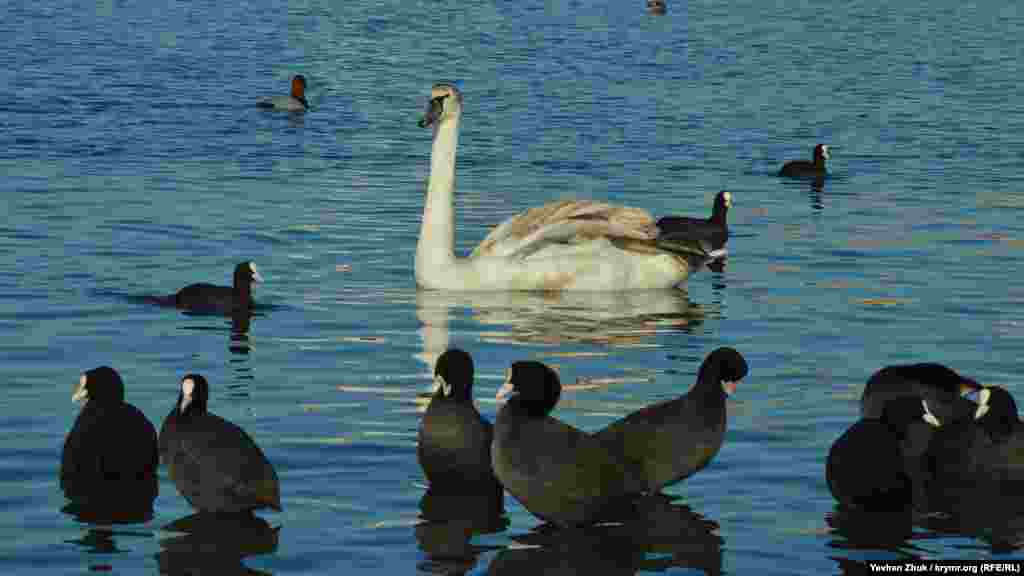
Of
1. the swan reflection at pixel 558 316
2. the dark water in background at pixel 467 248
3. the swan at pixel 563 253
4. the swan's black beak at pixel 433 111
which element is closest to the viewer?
the dark water in background at pixel 467 248

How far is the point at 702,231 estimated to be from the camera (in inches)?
1013

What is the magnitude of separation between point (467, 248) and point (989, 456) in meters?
13.0

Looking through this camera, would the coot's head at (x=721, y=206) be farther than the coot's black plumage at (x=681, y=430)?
Yes

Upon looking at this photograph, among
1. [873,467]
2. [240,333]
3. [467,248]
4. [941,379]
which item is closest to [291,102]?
[467,248]

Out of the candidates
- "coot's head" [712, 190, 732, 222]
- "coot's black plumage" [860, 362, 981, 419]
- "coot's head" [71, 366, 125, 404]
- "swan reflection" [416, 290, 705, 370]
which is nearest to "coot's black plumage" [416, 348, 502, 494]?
"coot's head" [71, 366, 125, 404]

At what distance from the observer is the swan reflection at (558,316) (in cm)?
2025

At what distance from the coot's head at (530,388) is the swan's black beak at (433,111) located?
11232 mm

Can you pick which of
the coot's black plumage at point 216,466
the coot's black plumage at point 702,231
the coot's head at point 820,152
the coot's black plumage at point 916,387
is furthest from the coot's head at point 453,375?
the coot's head at point 820,152

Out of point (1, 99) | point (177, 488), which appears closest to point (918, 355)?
point (177, 488)

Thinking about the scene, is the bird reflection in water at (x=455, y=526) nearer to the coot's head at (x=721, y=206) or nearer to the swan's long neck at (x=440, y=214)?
the swan's long neck at (x=440, y=214)

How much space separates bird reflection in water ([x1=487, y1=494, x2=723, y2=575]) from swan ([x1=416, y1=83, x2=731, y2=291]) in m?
9.50

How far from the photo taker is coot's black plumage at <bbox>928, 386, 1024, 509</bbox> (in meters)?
14.1

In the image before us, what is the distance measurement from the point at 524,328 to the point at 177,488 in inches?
315

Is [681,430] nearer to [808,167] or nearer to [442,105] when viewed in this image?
[442,105]
